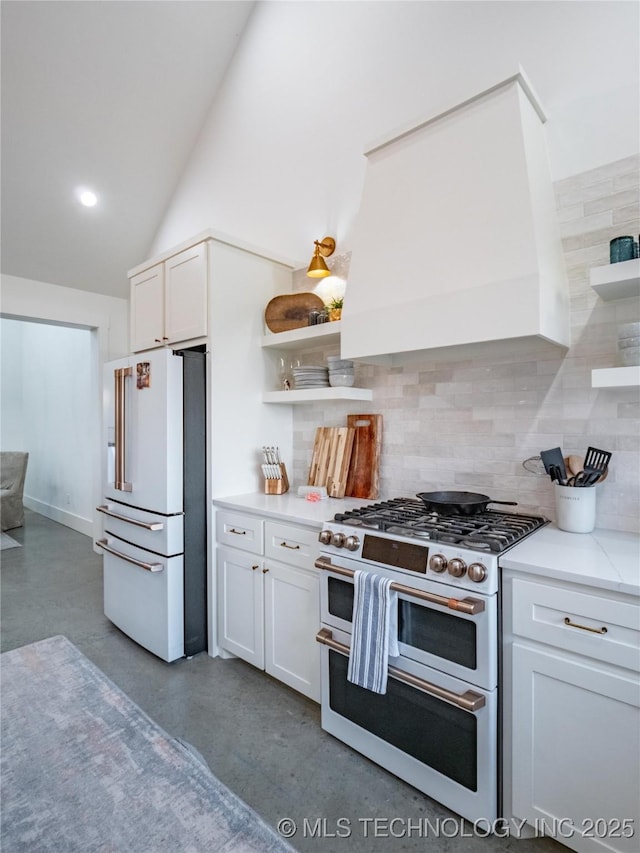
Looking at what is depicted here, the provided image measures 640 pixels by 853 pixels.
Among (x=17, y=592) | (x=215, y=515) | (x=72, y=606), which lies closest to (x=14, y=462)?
(x=17, y=592)

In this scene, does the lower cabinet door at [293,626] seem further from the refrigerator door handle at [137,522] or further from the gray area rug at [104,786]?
the gray area rug at [104,786]

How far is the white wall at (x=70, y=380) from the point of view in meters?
4.22

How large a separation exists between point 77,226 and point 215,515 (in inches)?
120

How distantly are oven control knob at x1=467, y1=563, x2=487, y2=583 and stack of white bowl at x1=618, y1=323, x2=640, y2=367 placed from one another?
3.09ft

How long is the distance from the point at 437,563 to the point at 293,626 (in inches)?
38.9

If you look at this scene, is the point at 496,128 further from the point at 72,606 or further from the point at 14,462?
the point at 14,462

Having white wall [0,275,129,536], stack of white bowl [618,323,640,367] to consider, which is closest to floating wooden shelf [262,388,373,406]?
stack of white bowl [618,323,640,367]

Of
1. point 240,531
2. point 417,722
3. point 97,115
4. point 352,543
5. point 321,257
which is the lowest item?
point 417,722

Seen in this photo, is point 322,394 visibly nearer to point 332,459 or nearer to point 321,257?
point 332,459

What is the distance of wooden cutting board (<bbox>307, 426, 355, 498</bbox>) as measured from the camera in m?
2.68

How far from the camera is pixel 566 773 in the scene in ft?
4.49

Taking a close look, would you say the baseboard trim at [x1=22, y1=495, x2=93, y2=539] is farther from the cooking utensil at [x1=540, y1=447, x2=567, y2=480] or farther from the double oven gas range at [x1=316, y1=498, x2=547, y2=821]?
the cooking utensil at [x1=540, y1=447, x2=567, y2=480]

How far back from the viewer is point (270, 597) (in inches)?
91.6

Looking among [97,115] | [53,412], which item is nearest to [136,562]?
[97,115]
